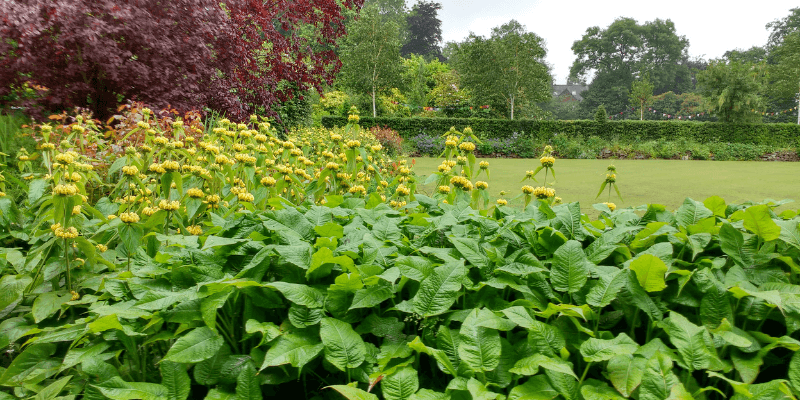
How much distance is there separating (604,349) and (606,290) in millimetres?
180

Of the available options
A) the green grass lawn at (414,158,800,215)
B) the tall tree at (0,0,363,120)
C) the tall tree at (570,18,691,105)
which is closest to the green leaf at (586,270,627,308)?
the green grass lawn at (414,158,800,215)

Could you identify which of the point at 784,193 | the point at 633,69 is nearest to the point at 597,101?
the point at 633,69

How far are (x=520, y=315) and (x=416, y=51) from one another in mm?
46461

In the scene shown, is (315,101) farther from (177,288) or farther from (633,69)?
(633,69)

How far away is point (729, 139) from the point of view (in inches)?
672

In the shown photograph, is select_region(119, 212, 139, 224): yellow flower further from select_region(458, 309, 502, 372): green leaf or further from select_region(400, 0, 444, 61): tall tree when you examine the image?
select_region(400, 0, 444, 61): tall tree

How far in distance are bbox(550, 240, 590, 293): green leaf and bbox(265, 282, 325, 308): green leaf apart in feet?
1.93

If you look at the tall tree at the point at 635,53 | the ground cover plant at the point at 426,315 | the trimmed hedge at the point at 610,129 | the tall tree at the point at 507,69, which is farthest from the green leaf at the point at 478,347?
the tall tree at the point at 635,53

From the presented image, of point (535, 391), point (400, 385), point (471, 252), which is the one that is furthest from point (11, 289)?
point (535, 391)

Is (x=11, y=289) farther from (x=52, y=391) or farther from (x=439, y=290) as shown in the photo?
(x=439, y=290)

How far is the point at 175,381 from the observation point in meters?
0.91

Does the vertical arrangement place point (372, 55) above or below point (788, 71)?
above

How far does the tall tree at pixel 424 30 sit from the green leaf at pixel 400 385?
46.0 m

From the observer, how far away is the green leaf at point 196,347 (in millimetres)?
904
